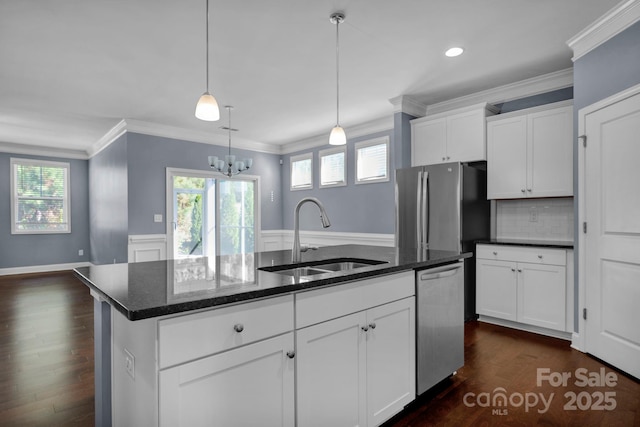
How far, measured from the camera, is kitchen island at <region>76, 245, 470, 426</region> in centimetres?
114

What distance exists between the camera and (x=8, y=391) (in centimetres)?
239

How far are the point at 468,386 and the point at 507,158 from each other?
8.38 ft

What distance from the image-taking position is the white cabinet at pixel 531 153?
11.3 feet

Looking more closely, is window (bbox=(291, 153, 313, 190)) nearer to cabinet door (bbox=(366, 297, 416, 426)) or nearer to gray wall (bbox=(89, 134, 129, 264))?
gray wall (bbox=(89, 134, 129, 264))

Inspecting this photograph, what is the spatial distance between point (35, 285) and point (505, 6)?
7.74m

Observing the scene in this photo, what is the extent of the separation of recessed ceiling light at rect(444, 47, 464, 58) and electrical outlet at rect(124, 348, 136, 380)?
3.33 metres

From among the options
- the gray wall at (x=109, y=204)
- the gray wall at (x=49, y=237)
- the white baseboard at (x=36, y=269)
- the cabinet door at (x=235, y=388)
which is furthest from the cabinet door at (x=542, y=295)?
the gray wall at (x=49, y=237)

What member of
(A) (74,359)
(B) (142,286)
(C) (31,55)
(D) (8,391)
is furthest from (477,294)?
(C) (31,55)

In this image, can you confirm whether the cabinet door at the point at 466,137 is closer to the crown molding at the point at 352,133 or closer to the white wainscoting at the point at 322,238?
the crown molding at the point at 352,133

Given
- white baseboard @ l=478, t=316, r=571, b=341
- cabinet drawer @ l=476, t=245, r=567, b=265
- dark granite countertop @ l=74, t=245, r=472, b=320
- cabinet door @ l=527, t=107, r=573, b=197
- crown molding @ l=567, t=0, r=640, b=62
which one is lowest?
white baseboard @ l=478, t=316, r=571, b=341

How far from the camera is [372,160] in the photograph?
5512mm

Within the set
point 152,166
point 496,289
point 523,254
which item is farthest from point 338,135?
point 152,166

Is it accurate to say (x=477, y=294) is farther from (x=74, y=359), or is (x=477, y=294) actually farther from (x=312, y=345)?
(x=74, y=359)

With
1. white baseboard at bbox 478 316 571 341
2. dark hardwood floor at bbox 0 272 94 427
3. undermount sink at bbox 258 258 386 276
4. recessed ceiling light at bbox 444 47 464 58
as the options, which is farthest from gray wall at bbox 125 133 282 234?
white baseboard at bbox 478 316 571 341
